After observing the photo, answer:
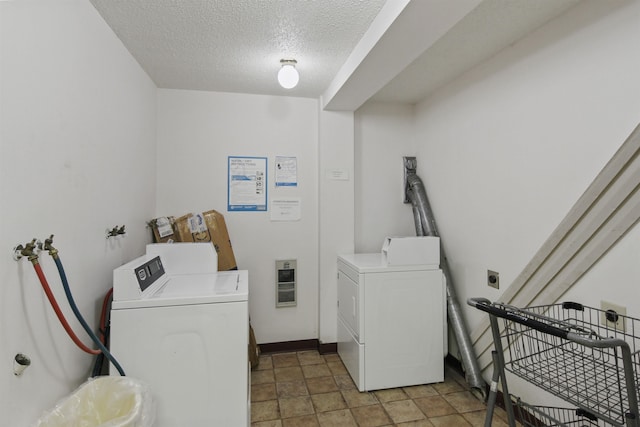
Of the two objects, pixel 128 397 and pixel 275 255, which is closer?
pixel 128 397

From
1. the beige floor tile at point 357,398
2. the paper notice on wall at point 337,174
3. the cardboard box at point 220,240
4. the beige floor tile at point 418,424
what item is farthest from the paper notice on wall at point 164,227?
the beige floor tile at point 418,424

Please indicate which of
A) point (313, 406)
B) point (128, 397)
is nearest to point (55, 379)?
point (128, 397)

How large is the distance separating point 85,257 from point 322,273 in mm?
1832

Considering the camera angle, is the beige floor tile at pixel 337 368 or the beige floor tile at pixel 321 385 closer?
the beige floor tile at pixel 321 385

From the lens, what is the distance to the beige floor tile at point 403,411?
2.02 meters

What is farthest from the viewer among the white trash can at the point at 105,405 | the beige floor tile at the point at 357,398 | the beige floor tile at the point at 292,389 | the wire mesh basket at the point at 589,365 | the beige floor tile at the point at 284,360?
the beige floor tile at the point at 284,360

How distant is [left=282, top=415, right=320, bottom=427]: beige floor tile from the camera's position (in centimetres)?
196

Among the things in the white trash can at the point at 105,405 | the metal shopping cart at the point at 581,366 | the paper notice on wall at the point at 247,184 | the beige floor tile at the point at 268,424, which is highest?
the paper notice on wall at the point at 247,184

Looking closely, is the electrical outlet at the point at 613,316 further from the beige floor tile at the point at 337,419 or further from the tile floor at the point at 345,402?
the beige floor tile at the point at 337,419

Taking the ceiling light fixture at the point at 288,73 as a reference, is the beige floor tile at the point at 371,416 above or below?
below

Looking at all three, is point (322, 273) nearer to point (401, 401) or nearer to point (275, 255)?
point (275, 255)

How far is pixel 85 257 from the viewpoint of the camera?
1560 millimetres

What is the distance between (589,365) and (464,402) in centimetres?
96

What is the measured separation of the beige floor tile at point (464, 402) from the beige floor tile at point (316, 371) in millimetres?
904
